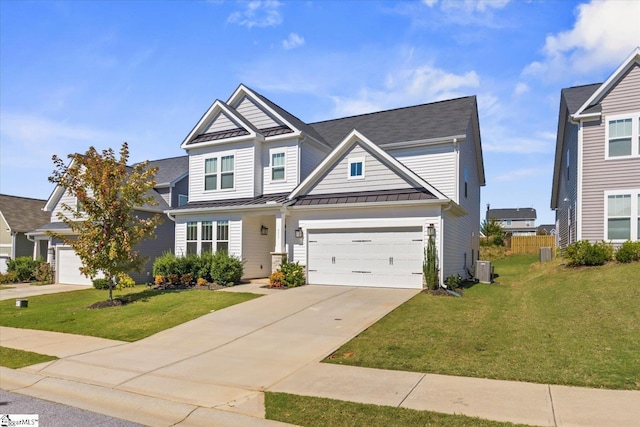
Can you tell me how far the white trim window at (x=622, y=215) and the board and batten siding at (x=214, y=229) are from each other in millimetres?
15554

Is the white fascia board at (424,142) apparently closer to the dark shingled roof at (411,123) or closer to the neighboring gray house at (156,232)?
the dark shingled roof at (411,123)

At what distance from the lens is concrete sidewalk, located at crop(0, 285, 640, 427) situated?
18.6ft

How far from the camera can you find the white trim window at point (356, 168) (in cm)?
1747

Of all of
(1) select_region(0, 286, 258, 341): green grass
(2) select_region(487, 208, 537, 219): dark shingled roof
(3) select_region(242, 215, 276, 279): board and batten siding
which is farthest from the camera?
(2) select_region(487, 208, 537, 219): dark shingled roof

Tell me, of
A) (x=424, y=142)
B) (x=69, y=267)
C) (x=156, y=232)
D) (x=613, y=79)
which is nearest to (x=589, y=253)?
(x=613, y=79)

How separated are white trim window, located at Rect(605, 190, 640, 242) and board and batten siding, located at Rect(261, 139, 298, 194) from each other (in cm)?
1325

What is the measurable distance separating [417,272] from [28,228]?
2839 cm

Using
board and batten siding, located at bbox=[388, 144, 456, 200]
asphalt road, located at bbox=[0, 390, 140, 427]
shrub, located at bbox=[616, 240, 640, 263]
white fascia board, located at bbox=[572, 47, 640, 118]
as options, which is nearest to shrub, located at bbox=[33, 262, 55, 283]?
board and batten siding, located at bbox=[388, 144, 456, 200]

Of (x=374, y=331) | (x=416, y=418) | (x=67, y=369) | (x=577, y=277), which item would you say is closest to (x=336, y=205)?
(x=374, y=331)

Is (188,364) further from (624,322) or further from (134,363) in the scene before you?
(624,322)

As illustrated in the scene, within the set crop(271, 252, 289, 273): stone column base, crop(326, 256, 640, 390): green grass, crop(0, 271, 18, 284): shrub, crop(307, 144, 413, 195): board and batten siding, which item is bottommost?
crop(0, 271, 18, 284): shrub

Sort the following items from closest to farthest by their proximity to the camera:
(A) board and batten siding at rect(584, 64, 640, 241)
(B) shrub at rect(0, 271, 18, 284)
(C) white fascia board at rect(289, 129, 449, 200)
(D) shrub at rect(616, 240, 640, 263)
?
(D) shrub at rect(616, 240, 640, 263) → (C) white fascia board at rect(289, 129, 449, 200) → (A) board and batten siding at rect(584, 64, 640, 241) → (B) shrub at rect(0, 271, 18, 284)

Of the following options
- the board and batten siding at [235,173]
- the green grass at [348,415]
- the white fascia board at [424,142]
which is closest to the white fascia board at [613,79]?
the white fascia board at [424,142]

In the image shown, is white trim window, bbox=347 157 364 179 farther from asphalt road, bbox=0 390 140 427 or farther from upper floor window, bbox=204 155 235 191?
asphalt road, bbox=0 390 140 427
